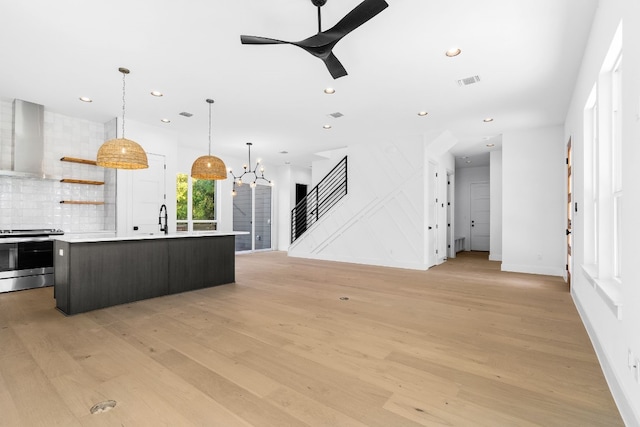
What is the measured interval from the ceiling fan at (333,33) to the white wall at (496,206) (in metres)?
6.90

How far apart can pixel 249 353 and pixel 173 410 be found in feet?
2.61

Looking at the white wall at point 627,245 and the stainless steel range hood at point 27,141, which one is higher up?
the stainless steel range hood at point 27,141

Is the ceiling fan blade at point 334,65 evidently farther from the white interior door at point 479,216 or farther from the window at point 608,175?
the white interior door at point 479,216

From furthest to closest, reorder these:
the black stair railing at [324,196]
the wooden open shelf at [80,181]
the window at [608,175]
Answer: the black stair railing at [324,196], the wooden open shelf at [80,181], the window at [608,175]

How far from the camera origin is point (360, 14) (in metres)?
2.35

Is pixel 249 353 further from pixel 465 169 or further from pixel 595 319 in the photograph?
pixel 465 169

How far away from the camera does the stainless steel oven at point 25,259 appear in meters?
4.48

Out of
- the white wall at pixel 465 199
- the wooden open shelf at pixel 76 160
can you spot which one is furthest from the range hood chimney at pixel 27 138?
the white wall at pixel 465 199

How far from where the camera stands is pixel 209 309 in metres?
3.71

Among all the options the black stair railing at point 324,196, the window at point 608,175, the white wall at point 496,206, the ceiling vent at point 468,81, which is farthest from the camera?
the black stair railing at point 324,196

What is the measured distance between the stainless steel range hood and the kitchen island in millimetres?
2024

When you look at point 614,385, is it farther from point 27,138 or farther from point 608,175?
point 27,138

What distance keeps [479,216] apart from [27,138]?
38.5 feet

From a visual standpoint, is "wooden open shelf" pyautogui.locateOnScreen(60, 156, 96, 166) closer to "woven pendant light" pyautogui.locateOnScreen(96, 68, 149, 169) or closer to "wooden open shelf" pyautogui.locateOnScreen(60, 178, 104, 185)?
"wooden open shelf" pyautogui.locateOnScreen(60, 178, 104, 185)
